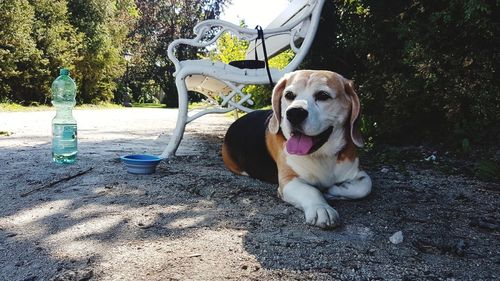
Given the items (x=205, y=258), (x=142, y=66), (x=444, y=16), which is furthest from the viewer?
(x=142, y=66)

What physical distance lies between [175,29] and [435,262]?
27.7 metres

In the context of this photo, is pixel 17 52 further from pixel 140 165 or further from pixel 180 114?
pixel 140 165

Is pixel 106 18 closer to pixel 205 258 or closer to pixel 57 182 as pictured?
pixel 57 182

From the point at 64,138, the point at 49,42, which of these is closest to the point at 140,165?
the point at 64,138

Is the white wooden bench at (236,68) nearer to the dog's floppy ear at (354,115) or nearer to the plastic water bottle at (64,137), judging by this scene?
the plastic water bottle at (64,137)

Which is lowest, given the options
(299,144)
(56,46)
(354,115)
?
(56,46)

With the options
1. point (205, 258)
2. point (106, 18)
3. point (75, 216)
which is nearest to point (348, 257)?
point (205, 258)

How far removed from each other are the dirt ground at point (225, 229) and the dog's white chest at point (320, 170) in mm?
192

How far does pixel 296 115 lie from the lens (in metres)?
2.13

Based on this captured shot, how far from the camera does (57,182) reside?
8.98 feet

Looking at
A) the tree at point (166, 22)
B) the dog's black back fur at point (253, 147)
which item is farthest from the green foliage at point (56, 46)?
the dog's black back fur at point (253, 147)

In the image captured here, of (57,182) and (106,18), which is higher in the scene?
(106,18)

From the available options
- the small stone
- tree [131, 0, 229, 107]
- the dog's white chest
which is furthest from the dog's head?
tree [131, 0, 229, 107]

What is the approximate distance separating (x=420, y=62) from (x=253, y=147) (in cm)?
159
